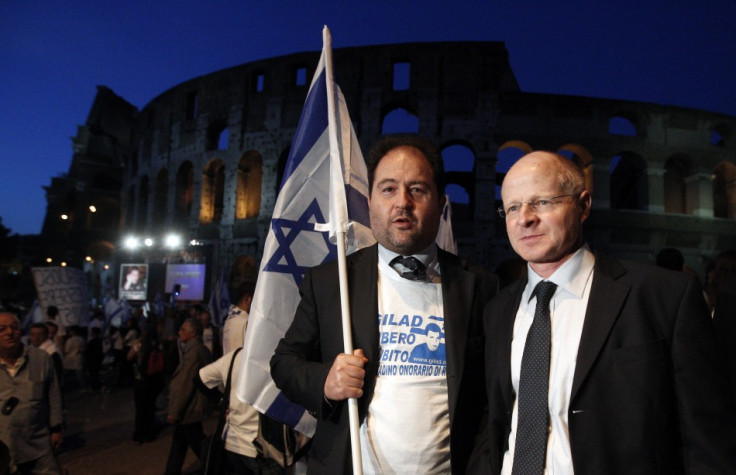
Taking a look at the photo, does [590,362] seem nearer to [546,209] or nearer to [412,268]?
[546,209]

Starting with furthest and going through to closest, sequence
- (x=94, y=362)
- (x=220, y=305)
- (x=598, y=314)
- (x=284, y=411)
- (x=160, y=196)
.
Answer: (x=160, y=196) < (x=220, y=305) < (x=94, y=362) < (x=284, y=411) < (x=598, y=314)

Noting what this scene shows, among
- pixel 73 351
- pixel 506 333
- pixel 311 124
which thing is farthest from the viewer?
pixel 73 351

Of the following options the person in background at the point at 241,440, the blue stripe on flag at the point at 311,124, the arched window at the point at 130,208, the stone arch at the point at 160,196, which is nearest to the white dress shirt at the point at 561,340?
the blue stripe on flag at the point at 311,124

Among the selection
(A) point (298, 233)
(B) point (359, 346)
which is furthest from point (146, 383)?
(B) point (359, 346)

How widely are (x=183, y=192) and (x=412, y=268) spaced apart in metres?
25.3

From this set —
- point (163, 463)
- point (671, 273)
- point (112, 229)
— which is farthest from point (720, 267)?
point (112, 229)

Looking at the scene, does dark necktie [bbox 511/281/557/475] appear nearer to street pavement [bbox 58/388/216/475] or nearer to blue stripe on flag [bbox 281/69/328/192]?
blue stripe on flag [bbox 281/69/328/192]

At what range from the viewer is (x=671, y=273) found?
162cm

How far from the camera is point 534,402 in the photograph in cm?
162

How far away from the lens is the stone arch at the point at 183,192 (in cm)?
2423

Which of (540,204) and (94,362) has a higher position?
(540,204)

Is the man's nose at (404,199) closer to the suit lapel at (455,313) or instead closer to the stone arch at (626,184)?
the suit lapel at (455,313)

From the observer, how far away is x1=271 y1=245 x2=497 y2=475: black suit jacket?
6.24 feet

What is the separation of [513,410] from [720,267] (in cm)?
275
